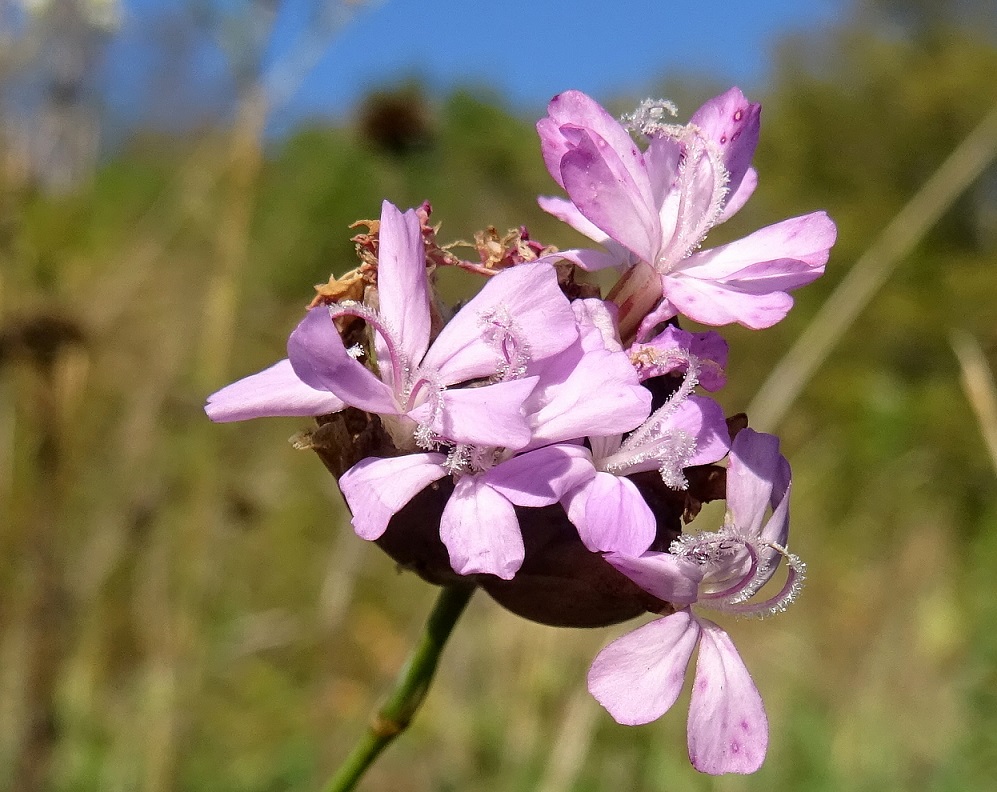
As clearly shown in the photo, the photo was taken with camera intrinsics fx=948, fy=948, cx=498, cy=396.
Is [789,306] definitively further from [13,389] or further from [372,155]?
[372,155]

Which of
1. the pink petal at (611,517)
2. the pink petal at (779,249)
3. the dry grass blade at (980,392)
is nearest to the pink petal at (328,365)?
the pink petal at (611,517)

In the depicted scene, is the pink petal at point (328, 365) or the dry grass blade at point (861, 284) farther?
the dry grass blade at point (861, 284)

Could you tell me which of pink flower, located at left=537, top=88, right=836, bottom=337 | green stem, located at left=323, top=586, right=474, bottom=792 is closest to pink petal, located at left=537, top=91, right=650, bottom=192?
pink flower, located at left=537, top=88, right=836, bottom=337

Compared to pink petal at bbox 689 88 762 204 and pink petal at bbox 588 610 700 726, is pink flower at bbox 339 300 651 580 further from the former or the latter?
pink petal at bbox 689 88 762 204

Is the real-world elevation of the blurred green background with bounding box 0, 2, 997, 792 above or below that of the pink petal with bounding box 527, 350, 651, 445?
below

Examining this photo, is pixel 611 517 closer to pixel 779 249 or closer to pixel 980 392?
pixel 779 249

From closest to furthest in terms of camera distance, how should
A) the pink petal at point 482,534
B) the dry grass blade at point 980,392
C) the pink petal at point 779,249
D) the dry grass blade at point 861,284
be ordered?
1. the pink petal at point 482,534
2. the pink petal at point 779,249
3. the dry grass blade at point 980,392
4. the dry grass blade at point 861,284

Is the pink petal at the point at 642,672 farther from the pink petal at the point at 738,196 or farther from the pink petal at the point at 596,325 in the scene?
the pink petal at the point at 738,196

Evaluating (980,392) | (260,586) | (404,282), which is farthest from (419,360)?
(260,586)
